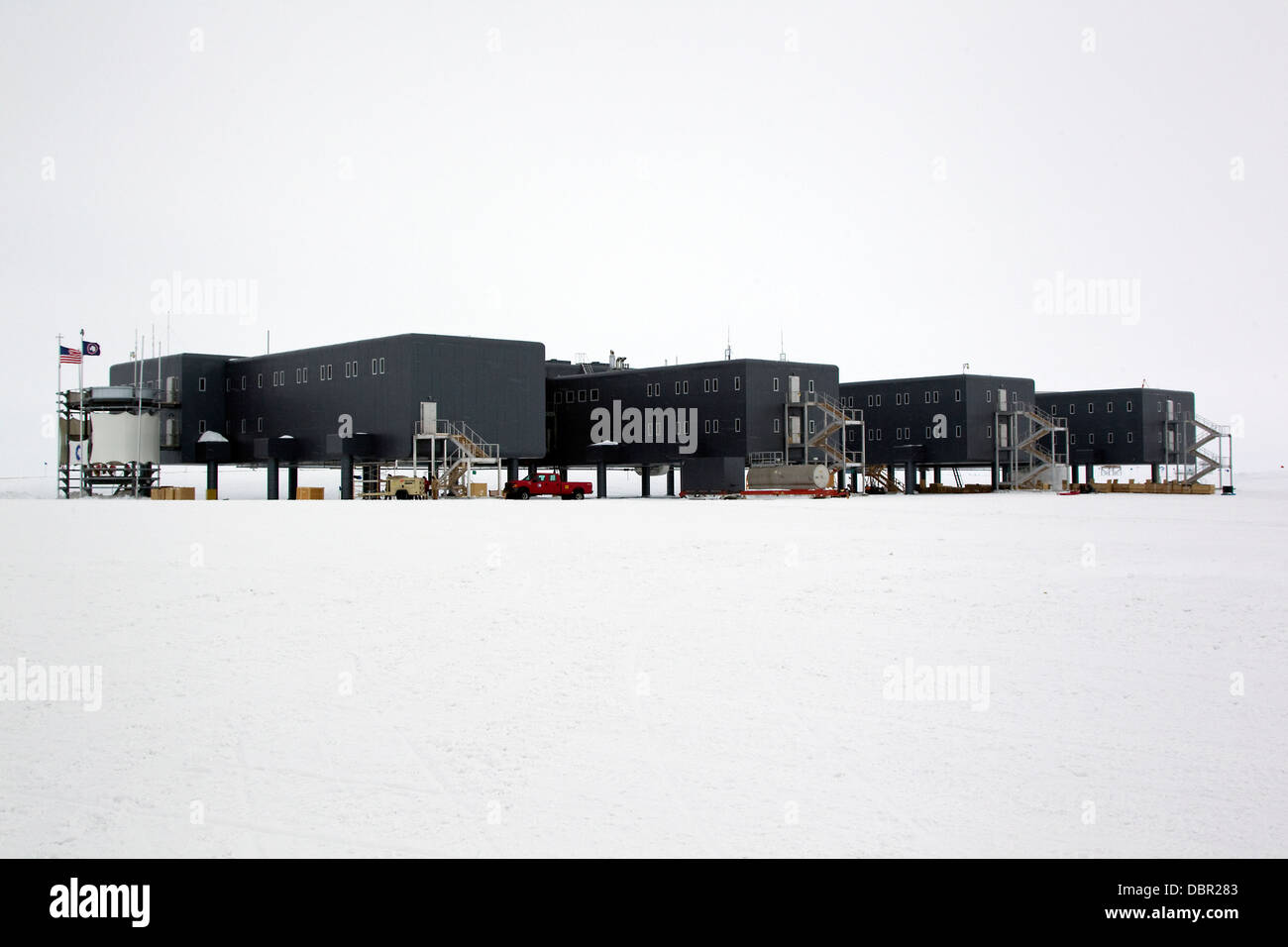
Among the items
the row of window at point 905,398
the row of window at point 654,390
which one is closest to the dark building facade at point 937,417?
the row of window at point 905,398

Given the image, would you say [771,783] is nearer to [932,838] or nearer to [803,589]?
[932,838]

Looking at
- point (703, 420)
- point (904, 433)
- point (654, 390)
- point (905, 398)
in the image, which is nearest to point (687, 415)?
point (703, 420)

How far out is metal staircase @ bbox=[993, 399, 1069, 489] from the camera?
93.8 metres

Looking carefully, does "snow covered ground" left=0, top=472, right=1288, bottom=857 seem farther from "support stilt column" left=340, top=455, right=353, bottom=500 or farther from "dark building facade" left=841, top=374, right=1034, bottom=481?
"dark building facade" left=841, top=374, right=1034, bottom=481

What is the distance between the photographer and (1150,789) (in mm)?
8945

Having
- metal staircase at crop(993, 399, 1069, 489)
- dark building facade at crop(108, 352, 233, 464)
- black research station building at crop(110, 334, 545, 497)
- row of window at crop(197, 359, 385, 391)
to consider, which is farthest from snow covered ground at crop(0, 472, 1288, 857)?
metal staircase at crop(993, 399, 1069, 489)

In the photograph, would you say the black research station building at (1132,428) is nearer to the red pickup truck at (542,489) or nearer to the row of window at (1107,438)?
the row of window at (1107,438)

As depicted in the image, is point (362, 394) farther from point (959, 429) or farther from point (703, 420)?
point (959, 429)

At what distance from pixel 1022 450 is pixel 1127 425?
55.5ft

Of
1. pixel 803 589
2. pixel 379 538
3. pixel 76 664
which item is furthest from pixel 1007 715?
pixel 379 538

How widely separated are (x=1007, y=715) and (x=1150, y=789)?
91.9 inches

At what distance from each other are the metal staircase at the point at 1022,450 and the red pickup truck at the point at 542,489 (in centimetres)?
3950

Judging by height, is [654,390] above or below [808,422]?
above

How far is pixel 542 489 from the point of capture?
73.7 meters
